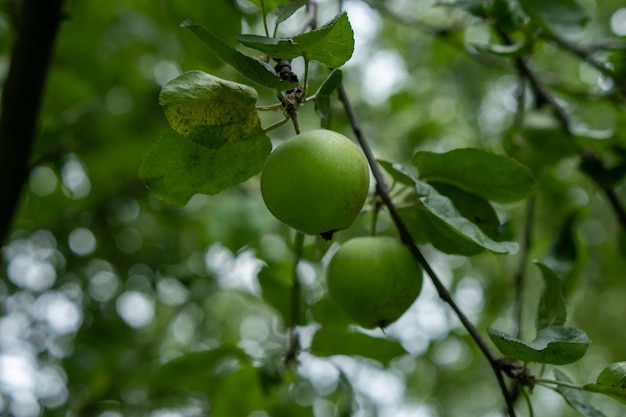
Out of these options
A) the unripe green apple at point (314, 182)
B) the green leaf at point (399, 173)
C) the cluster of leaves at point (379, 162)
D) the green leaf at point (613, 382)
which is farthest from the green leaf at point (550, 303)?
the unripe green apple at point (314, 182)

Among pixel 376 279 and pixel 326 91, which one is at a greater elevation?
pixel 326 91

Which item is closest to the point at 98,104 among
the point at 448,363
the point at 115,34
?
the point at 115,34

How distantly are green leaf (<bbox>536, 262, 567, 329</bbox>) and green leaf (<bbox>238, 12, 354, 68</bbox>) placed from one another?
0.43 m

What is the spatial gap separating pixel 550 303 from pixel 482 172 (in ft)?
0.74

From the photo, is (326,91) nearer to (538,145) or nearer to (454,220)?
(454,220)

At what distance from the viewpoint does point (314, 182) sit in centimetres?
76

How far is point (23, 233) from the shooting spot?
260 cm

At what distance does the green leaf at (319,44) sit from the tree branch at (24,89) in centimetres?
81

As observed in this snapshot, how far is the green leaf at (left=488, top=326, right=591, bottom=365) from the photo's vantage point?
82 centimetres

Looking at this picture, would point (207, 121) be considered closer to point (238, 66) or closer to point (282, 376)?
point (238, 66)

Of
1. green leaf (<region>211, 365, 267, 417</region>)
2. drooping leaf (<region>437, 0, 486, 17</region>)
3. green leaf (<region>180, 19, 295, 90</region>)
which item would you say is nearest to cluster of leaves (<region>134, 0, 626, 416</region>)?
green leaf (<region>180, 19, 295, 90</region>)

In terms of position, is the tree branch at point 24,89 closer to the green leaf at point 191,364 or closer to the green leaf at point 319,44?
the green leaf at point 191,364

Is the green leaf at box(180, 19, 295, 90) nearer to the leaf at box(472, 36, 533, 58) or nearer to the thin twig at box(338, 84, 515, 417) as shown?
the thin twig at box(338, 84, 515, 417)

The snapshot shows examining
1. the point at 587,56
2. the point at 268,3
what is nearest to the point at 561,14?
the point at 587,56
